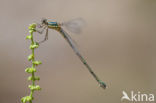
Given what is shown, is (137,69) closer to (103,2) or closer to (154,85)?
(154,85)

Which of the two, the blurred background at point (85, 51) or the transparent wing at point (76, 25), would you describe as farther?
the blurred background at point (85, 51)

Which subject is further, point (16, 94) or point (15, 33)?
point (15, 33)

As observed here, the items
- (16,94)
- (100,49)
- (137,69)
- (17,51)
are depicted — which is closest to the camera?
(16,94)

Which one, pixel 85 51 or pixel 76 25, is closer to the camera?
pixel 76 25

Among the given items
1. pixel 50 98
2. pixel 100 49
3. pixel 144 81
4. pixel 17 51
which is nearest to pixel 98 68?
pixel 100 49

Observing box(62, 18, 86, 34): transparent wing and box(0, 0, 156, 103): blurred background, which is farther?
box(0, 0, 156, 103): blurred background

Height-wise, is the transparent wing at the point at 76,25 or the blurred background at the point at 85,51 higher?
the blurred background at the point at 85,51

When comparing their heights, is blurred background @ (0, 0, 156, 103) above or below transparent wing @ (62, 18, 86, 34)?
above

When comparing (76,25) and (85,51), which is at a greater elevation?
(85,51)
